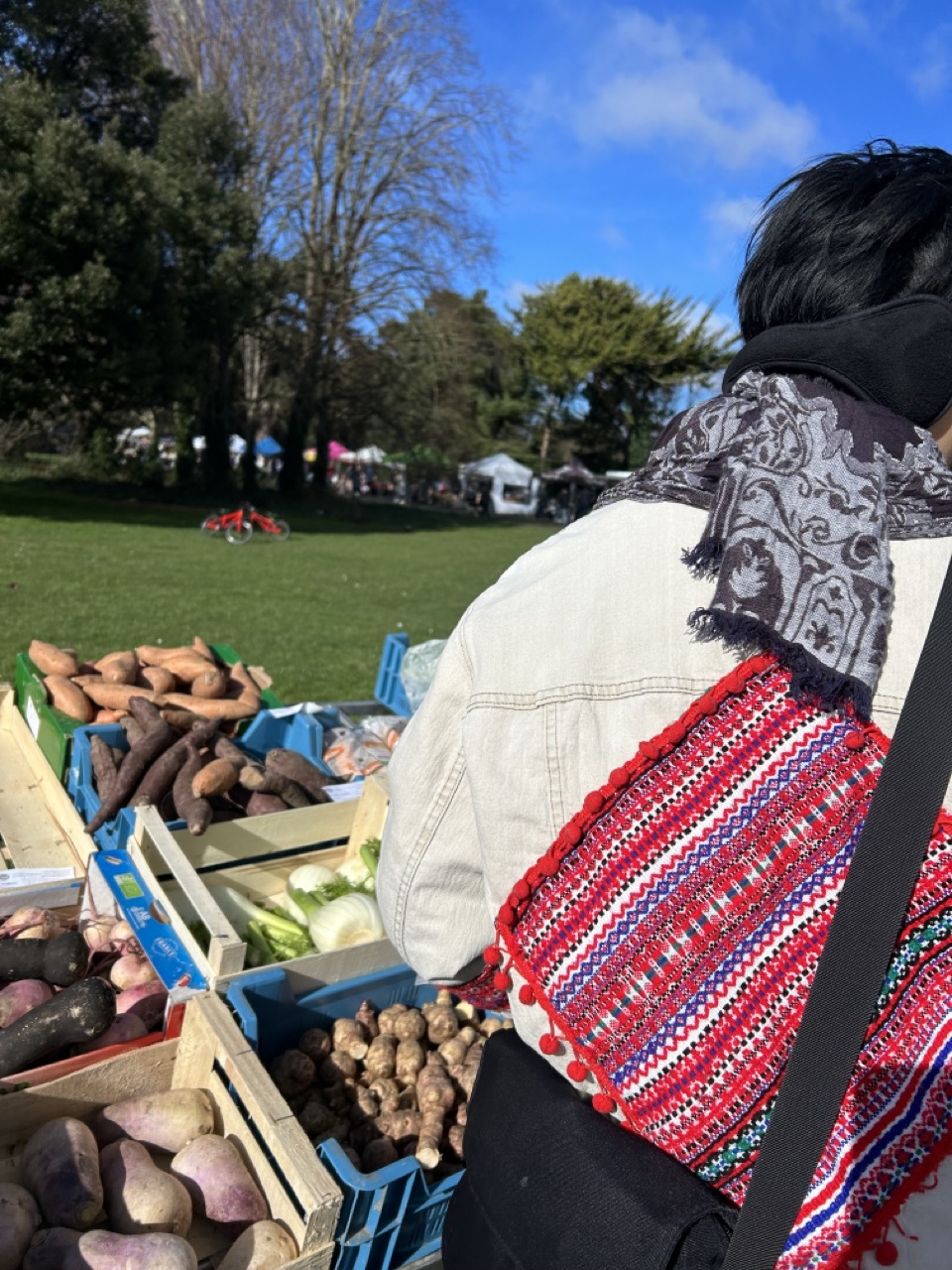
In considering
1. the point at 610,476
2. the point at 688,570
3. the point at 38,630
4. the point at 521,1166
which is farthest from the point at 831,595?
the point at 610,476

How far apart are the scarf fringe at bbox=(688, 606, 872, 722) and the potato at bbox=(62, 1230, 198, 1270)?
5.78ft

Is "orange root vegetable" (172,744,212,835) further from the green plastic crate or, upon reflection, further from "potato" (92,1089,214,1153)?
"potato" (92,1089,214,1153)

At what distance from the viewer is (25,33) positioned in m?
18.8

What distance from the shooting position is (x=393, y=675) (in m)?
5.30

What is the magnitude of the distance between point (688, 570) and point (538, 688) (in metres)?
0.21

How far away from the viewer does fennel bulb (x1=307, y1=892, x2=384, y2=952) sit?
10.2 feet

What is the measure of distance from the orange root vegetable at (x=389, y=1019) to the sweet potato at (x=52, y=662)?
265 centimetres

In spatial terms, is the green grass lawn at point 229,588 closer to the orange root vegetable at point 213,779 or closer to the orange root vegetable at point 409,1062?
the orange root vegetable at point 213,779

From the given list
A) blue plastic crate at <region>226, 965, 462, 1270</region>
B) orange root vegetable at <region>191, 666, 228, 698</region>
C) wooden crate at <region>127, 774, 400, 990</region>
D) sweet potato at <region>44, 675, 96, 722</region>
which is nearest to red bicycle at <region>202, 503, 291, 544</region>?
orange root vegetable at <region>191, 666, 228, 698</region>

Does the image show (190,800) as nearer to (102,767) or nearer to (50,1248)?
(102,767)

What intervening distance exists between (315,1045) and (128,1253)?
89 centimetres

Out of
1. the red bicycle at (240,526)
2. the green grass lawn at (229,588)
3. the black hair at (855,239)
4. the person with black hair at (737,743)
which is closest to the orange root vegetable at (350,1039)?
the person with black hair at (737,743)

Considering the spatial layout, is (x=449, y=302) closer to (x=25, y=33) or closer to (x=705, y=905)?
(x=25, y=33)

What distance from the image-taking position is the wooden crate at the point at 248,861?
101 inches
